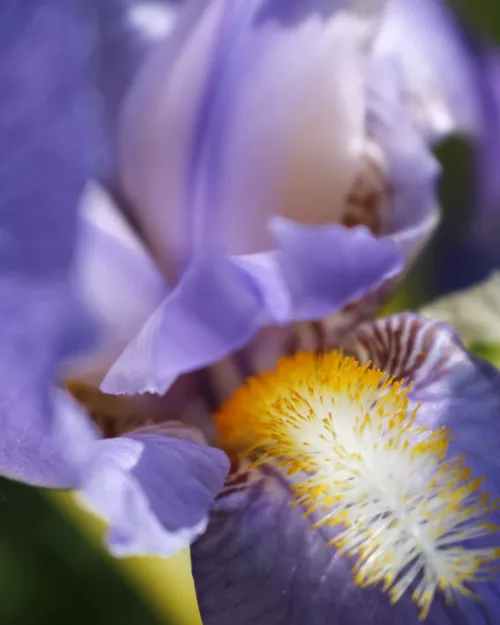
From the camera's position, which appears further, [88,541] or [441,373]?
[88,541]

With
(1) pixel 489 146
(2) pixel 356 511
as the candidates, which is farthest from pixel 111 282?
(1) pixel 489 146

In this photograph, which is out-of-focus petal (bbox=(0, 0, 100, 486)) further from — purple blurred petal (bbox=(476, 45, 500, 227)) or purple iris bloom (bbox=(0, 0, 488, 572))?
purple blurred petal (bbox=(476, 45, 500, 227))

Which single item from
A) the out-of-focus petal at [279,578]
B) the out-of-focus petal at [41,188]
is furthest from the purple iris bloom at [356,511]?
the out-of-focus petal at [41,188]

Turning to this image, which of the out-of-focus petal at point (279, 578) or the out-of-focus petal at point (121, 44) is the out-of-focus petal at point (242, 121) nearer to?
the out-of-focus petal at point (121, 44)

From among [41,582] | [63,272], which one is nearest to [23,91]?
[63,272]

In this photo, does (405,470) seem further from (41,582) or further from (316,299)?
(41,582)

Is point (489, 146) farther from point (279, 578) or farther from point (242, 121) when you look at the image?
point (279, 578)

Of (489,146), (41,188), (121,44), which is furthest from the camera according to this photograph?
(489,146)
